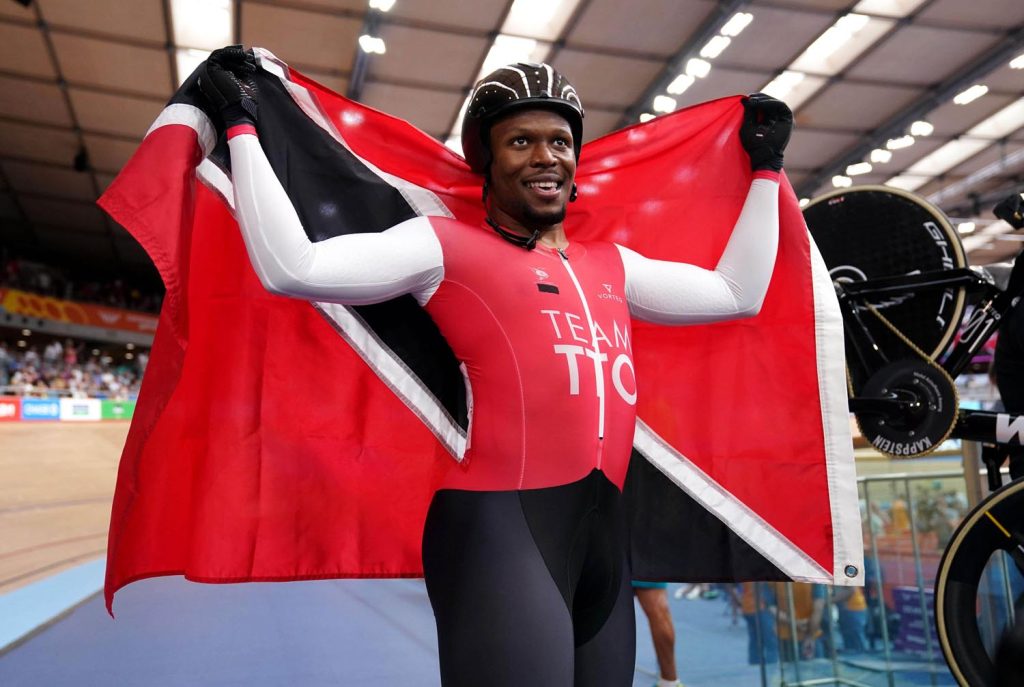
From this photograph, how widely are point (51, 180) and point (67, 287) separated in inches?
375

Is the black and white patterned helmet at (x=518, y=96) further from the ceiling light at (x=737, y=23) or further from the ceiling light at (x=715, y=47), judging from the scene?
the ceiling light at (x=715, y=47)

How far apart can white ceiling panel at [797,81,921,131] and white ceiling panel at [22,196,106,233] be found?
17021mm

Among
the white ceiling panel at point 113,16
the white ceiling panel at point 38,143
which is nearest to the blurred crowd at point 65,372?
the white ceiling panel at point 38,143

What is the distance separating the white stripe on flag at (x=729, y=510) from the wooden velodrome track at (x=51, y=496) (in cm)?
517

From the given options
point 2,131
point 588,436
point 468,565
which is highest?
point 2,131

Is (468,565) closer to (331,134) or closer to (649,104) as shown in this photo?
(331,134)

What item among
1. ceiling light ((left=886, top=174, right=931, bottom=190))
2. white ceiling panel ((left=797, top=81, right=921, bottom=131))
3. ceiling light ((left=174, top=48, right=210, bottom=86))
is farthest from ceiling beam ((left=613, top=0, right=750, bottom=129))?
ceiling light ((left=174, top=48, right=210, bottom=86))

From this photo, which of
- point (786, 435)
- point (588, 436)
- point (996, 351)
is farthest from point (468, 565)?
point (996, 351)

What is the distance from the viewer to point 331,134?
2.41 metres

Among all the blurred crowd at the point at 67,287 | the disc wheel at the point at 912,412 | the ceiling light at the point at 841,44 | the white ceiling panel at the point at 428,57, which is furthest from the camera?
the blurred crowd at the point at 67,287

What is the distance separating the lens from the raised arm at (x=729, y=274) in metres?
2.34

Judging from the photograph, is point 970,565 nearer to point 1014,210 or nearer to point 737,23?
point 1014,210

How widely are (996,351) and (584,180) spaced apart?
164 cm

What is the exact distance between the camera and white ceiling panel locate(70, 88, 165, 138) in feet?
44.1
